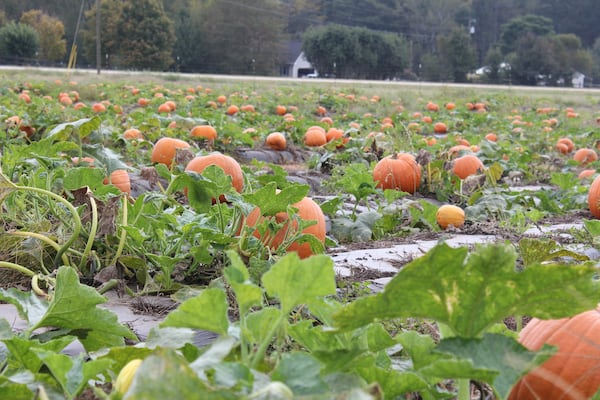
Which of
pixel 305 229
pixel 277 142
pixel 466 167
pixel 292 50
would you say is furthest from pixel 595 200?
pixel 292 50

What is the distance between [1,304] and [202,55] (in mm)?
63383

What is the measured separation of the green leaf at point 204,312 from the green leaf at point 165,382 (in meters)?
0.25

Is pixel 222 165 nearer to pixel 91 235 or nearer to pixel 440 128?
pixel 91 235

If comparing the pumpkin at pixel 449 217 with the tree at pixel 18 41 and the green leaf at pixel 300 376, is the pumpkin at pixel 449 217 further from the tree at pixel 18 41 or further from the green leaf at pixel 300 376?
the tree at pixel 18 41

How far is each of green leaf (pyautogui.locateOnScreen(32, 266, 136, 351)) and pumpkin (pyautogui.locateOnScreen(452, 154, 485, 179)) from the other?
15.5 ft

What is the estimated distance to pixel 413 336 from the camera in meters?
1.40

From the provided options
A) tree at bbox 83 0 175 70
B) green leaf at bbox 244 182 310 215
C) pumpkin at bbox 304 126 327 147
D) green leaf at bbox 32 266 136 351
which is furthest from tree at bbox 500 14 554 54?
green leaf at bbox 32 266 136 351

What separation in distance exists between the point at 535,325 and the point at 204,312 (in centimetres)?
90

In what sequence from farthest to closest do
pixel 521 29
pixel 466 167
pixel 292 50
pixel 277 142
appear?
pixel 292 50, pixel 521 29, pixel 277 142, pixel 466 167

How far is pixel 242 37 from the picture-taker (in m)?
68.1

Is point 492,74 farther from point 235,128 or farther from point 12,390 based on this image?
point 12,390

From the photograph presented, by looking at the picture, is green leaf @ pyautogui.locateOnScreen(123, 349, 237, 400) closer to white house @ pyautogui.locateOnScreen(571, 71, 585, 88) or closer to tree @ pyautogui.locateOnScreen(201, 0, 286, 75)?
tree @ pyautogui.locateOnScreen(201, 0, 286, 75)

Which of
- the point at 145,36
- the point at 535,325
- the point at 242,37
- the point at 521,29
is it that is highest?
the point at 521,29

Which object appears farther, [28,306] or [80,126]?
[80,126]
